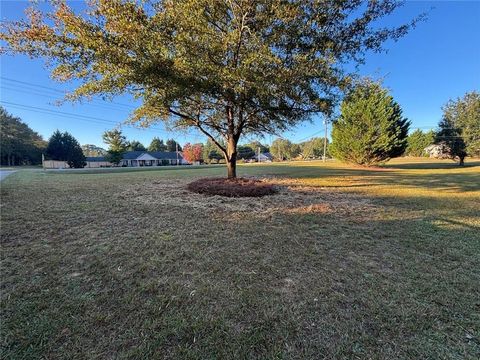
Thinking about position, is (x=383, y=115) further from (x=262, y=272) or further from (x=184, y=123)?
(x=262, y=272)

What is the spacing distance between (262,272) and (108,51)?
5804mm

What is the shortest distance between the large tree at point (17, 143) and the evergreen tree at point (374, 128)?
59.6m

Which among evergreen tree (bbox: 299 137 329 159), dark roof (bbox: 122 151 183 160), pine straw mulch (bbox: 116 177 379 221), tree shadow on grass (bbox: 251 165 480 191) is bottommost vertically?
pine straw mulch (bbox: 116 177 379 221)

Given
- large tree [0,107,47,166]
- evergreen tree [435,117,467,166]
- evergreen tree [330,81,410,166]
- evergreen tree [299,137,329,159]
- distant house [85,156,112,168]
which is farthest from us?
evergreen tree [299,137,329,159]

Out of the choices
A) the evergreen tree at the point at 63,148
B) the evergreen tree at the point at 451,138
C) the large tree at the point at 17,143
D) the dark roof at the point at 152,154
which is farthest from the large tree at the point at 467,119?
the large tree at the point at 17,143

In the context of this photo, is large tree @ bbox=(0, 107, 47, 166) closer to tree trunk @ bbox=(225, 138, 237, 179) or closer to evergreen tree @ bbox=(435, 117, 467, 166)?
tree trunk @ bbox=(225, 138, 237, 179)

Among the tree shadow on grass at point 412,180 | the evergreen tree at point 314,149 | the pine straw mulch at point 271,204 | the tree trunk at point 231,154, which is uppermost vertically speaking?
the evergreen tree at point 314,149

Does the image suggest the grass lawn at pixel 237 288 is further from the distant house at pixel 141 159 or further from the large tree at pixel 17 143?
the distant house at pixel 141 159

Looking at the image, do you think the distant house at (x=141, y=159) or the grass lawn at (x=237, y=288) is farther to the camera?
the distant house at (x=141, y=159)

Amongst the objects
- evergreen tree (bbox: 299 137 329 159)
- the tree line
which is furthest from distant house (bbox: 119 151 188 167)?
evergreen tree (bbox: 299 137 329 159)

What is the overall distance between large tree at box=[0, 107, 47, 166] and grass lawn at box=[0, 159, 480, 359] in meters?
57.2

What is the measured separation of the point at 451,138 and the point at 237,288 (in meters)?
30.5

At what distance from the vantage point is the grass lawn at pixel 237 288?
5.71ft

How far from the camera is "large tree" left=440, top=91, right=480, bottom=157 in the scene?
21.8m
